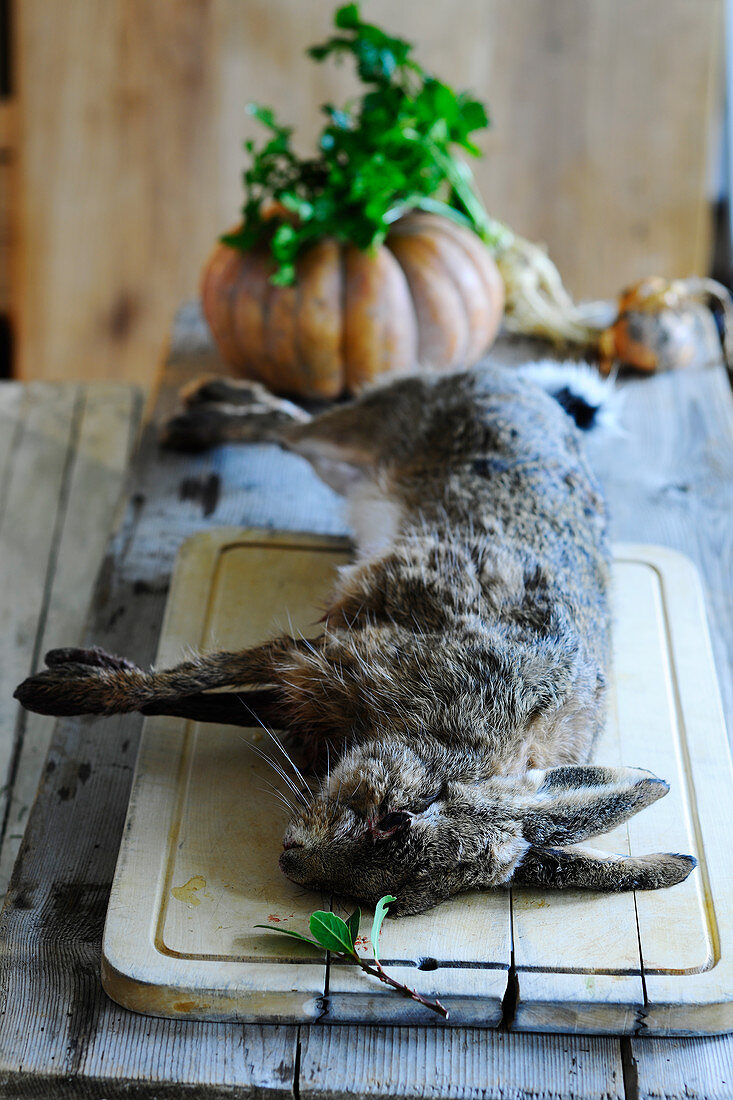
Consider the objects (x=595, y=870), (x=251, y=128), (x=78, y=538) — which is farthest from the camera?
(x=251, y=128)

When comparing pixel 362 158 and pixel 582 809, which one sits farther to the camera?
pixel 362 158

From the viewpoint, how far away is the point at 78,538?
280cm

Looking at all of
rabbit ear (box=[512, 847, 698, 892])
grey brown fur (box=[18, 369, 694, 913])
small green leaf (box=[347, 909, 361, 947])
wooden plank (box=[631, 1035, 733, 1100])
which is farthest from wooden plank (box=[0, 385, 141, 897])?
wooden plank (box=[631, 1035, 733, 1100])

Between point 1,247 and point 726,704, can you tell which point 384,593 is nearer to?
point 726,704

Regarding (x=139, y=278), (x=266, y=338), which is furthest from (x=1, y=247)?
(x=266, y=338)

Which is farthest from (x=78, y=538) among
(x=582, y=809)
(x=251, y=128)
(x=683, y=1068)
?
(x=251, y=128)

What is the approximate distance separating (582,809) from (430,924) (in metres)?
0.27

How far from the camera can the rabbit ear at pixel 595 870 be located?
148cm

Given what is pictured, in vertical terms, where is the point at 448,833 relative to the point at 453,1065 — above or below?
above

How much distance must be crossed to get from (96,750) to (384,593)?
599 millimetres

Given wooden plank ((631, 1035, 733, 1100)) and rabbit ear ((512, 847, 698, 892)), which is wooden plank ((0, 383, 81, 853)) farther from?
wooden plank ((631, 1035, 733, 1100))

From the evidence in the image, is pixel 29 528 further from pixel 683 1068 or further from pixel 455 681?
pixel 683 1068

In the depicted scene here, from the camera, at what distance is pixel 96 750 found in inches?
75.7

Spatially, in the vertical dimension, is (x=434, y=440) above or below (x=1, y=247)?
above
